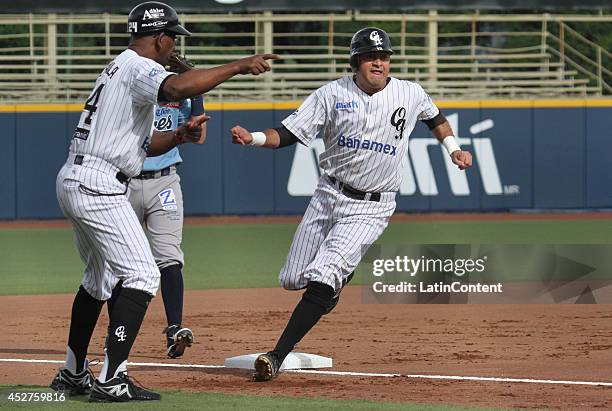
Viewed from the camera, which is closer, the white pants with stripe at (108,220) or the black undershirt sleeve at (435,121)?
the white pants with stripe at (108,220)

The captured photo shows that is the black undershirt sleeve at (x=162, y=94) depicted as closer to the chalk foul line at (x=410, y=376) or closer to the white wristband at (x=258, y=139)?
the white wristband at (x=258, y=139)

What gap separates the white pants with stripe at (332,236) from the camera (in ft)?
21.6

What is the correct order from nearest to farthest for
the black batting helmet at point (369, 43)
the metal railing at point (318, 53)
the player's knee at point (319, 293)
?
the player's knee at point (319, 293), the black batting helmet at point (369, 43), the metal railing at point (318, 53)

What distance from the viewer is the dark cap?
21.9 ft

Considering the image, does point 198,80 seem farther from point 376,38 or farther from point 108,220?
point 376,38

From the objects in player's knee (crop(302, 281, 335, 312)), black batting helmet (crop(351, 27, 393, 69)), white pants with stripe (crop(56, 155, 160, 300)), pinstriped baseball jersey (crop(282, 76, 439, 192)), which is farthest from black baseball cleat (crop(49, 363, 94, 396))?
black batting helmet (crop(351, 27, 393, 69))

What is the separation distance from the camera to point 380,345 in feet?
26.7

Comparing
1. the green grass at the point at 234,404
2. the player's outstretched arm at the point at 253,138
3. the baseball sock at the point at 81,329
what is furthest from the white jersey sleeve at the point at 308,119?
the green grass at the point at 234,404

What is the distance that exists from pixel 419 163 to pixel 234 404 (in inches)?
615

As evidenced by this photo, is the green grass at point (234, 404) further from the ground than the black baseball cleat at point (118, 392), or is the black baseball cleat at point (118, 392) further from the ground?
the black baseball cleat at point (118, 392)

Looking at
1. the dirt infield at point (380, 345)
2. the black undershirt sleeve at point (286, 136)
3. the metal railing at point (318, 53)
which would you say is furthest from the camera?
the metal railing at point (318, 53)

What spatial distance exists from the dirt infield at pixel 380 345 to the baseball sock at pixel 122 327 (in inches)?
25.8

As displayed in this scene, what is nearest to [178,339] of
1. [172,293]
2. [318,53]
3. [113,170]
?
[172,293]

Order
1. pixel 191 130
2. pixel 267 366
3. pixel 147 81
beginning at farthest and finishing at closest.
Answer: pixel 267 366, pixel 191 130, pixel 147 81
